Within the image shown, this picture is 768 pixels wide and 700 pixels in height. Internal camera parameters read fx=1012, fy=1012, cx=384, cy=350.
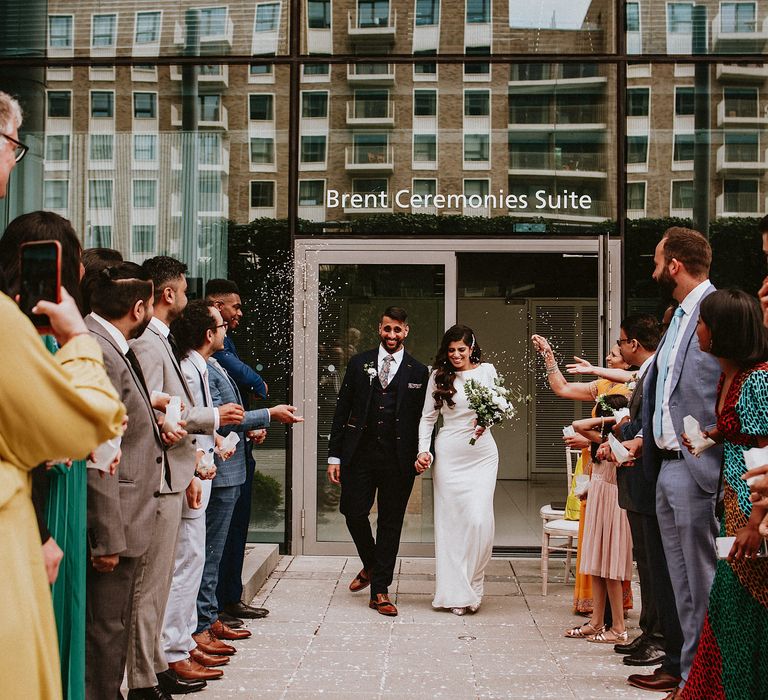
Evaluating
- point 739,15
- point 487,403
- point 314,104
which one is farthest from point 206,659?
point 739,15

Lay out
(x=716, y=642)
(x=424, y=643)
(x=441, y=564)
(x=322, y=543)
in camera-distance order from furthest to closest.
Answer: (x=322, y=543) < (x=441, y=564) < (x=424, y=643) < (x=716, y=642)

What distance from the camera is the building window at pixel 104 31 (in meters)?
9.43

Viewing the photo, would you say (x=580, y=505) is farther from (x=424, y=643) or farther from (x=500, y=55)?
(x=500, y=55)

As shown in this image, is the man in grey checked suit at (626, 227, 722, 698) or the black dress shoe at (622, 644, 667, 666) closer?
the man in grey checked suit at (626, 227, 722, 698)

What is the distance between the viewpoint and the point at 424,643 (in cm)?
629

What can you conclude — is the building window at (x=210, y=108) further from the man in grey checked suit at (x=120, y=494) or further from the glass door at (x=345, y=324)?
the man in grey checked suit at (x=120, y=494)

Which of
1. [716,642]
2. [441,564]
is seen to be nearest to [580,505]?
[441,564]

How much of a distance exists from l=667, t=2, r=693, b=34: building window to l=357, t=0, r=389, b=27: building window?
2582mm

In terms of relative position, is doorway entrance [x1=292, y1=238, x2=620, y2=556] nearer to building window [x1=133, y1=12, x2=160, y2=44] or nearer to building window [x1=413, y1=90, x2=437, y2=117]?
building window [x1=413, y1=90, x2=437, y2=117]

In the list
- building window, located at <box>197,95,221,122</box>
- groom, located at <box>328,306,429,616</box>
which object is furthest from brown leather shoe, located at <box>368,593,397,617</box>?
building window, located at <box>197,95,221,122</box>

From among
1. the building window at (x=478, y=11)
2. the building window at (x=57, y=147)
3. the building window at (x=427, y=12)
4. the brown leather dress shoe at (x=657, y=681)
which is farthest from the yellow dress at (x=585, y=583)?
the building window at (x=57, y=147)

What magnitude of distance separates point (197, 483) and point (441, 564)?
2580mm

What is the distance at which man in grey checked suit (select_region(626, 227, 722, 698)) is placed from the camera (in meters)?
4.75

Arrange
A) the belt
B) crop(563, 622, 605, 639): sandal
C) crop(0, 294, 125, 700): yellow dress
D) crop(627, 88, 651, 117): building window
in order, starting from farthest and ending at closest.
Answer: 1. crop(627, 88, 651, 117): building window
2. crop(563, 622, 605, 639): sandal
3. the belt
4. crop(0, 294, 125, 700): yellow dress
